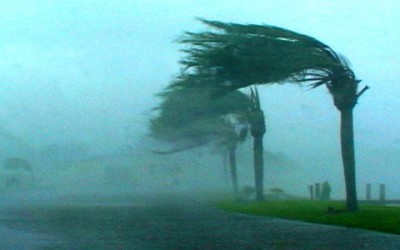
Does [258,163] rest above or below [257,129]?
below

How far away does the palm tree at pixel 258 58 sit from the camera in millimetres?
25500

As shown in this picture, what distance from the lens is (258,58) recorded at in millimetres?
25312

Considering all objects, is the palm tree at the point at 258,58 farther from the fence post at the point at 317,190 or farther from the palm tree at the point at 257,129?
the fence post at the point at 317,190

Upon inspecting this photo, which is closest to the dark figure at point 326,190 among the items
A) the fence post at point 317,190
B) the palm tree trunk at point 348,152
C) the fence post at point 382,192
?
the fence post at point 317,190

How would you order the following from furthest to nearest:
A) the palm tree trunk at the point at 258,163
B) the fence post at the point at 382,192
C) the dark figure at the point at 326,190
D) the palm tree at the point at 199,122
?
the dark figure at the point at 326,190, the fence post at the point at 382,192, the palm tree trunk at the point at 258,163, the palm tree at the point at 199,122

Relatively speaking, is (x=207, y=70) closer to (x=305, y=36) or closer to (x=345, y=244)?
(x=305, y=36)

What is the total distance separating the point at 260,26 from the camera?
83.9ft

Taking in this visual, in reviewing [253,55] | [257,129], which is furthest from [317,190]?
[253,55]

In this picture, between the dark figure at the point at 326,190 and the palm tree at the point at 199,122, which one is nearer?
the palm tree at the point at 199,122

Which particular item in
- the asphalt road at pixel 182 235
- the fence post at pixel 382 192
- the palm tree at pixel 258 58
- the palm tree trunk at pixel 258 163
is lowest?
the asphalt road at pixel 182 235

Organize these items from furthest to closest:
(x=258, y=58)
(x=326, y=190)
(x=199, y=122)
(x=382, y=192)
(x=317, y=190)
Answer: (x=317, y=190), (x=326, y=190), (x=199, y=122), (x=382, y=192), (x=258, y=58)

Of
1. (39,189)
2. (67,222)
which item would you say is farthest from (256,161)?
(39,189)

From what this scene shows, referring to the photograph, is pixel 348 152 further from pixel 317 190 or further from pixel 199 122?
pixel 317 190

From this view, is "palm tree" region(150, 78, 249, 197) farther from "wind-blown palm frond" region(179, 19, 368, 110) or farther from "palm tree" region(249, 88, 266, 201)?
"wind-blown palm frond" region(179, 19, 368, 110)
